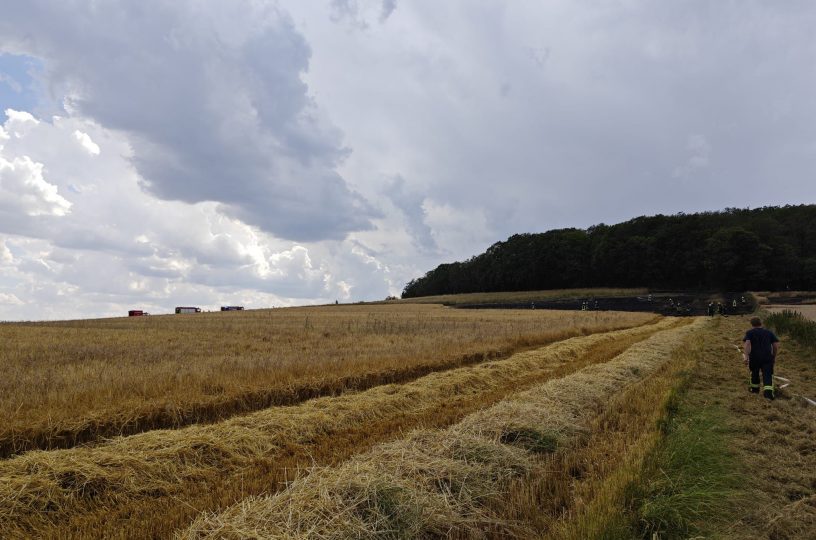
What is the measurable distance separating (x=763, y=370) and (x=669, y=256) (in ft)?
338

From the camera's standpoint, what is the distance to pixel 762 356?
11031mm

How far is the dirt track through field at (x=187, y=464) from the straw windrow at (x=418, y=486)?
75 centimetres

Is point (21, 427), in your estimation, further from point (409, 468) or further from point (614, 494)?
point (614, 494)

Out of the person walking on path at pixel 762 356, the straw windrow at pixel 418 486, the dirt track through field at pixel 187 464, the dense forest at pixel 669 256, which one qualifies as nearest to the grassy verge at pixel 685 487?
the straw windrow at pixel 418 486

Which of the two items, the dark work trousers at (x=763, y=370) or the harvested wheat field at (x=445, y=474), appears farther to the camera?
the dark work trousers at (x=763, y=370)

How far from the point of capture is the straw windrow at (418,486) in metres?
4.55

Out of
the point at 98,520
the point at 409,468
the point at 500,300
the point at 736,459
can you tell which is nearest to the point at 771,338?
the point at 736,459

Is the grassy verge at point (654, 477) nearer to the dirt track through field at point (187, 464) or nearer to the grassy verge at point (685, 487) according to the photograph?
the grassy verge at point (685, 487)

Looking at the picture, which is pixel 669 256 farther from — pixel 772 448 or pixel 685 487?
pixel 685 487

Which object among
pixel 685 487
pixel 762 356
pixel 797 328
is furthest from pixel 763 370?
pixel 797 328

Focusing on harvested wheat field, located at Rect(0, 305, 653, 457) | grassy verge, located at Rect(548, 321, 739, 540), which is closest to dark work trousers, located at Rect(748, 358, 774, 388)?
grassy verge, located at Rect(548, 321, 739, 540)

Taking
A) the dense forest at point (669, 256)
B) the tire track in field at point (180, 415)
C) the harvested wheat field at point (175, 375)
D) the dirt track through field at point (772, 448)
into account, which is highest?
the dense forest at point (669, 256)

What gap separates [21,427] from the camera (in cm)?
754

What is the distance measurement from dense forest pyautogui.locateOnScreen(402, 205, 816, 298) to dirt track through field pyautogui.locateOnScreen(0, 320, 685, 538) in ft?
334
